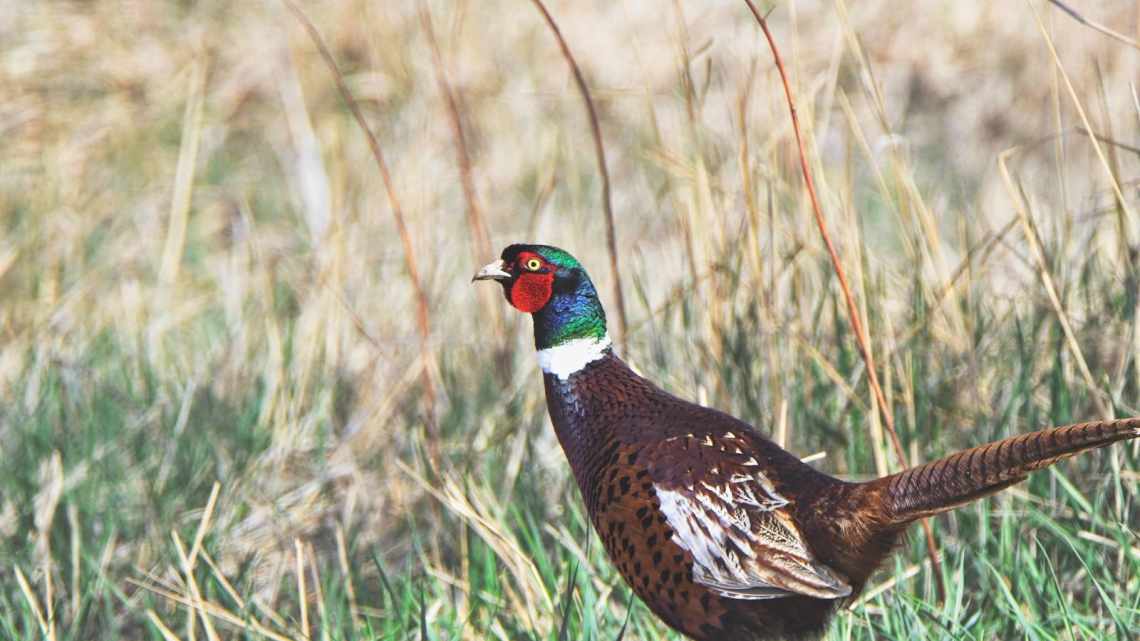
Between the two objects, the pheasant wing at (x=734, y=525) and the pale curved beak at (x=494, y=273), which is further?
the pale curved beak at (x=494, y=273)

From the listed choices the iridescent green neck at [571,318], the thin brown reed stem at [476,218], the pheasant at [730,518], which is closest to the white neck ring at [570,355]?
the iridescent green neck at [571,318]

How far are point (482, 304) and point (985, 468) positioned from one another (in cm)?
202

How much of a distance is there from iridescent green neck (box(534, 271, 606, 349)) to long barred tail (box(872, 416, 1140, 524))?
2.07ft

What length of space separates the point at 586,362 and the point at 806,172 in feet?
1.79

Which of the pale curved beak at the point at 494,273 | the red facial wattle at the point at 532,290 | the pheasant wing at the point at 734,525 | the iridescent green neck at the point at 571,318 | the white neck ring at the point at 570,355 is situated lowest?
the pheasant wing at the point at 734,525

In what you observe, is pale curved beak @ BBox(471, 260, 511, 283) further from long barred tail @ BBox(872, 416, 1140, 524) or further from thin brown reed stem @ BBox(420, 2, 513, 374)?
long barred tail @ BBox(872, 416, 1140, 524)

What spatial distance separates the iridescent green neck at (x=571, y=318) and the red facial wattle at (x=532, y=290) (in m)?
0.02

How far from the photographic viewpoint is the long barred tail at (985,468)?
2238mm

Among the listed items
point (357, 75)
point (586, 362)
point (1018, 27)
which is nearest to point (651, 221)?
point (357, 75)

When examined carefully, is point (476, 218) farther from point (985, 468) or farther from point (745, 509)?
point (985, 468)

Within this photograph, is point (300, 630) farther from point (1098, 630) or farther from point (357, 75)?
point (357, 75)

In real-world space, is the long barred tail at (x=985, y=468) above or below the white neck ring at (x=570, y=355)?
below

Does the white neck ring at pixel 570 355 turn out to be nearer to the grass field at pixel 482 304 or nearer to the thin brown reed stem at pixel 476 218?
the grass field at pixel 482 304

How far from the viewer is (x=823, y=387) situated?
3508 millimetres
